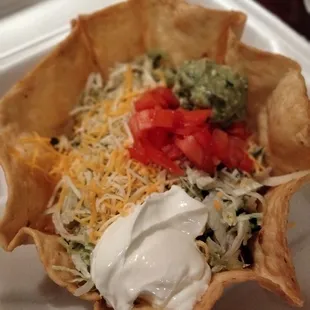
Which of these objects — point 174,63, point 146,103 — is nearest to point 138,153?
point 146,103

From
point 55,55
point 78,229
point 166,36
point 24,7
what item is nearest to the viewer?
point 78,229

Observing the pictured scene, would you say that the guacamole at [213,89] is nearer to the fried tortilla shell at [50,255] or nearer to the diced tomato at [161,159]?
the diced tomato at [161,159]

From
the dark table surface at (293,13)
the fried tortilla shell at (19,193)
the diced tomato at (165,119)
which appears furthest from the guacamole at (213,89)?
the dark table surface at (293,13)

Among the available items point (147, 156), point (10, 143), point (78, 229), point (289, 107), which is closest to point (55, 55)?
point (10, 143)

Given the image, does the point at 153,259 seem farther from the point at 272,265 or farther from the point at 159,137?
the point at 159,137

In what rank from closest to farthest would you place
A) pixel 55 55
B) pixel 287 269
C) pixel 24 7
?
pixel 287 269
pixel 55 55
pixel 24 7

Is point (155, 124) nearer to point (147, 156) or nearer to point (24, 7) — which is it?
point (147, 156)
